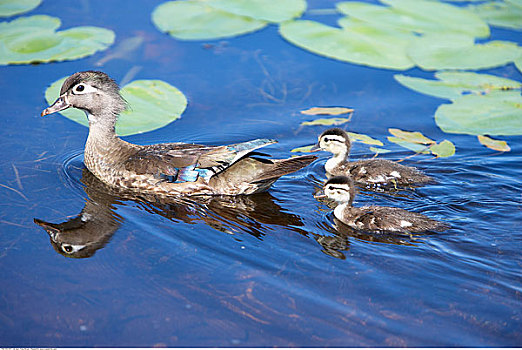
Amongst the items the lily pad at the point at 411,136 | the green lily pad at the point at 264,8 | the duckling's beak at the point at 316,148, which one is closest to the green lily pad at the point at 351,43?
the green lily pad at the point at 264,8

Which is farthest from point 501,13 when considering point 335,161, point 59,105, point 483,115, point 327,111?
point 59,105

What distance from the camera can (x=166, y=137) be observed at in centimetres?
725

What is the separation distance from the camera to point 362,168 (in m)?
6.70

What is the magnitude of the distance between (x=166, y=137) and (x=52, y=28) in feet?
9.96

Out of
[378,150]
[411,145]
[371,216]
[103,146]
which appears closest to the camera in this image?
[371,216]

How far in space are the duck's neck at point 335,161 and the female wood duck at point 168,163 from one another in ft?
2.31

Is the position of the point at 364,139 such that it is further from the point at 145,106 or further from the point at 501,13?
the point at 501,13

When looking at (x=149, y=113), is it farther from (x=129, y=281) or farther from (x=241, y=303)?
(x=241, y=303)

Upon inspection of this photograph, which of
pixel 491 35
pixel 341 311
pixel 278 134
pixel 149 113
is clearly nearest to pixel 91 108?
pixel 149 113

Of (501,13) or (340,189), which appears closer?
(340,189)

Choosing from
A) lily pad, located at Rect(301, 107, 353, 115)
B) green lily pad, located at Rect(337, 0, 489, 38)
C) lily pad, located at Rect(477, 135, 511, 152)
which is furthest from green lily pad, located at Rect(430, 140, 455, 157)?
green lily pad, located at Rect(337, 0, 489, 38)

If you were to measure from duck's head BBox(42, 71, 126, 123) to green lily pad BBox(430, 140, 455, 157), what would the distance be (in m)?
3.58

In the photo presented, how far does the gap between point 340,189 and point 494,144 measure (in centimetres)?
238

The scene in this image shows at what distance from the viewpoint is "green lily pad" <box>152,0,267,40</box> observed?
30.0 feet
